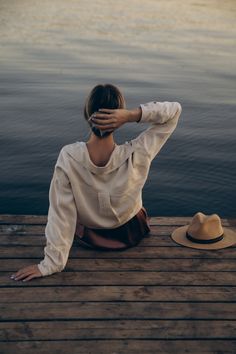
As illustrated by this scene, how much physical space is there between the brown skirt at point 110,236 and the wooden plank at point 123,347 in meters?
1.45

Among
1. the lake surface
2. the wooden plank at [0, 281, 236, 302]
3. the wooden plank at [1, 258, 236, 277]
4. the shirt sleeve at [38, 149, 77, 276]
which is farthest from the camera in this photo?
the lake surface

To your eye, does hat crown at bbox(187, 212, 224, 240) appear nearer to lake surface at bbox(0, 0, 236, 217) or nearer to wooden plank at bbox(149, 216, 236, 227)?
wooden plank at bbox(149, 216, 236, 227)

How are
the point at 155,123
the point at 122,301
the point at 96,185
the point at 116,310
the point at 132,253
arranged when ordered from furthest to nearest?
the point at 132,253 < the point at 155,123 < the point at 96,185 < the point at 122,301 < the point at 116,310

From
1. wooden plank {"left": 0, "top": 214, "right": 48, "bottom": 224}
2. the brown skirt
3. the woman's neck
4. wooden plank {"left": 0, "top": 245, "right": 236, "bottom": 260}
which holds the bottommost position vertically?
wooden plank {"left": 0, "top": 214, "right": 48, "bottom": 224}

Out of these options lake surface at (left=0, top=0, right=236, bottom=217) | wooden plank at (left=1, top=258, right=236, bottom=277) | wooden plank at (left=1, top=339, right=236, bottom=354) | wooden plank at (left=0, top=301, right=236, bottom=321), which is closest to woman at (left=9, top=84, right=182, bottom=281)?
wooden plank at (left=1, top=258, right=236, bottom=277)

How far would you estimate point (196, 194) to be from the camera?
950cm

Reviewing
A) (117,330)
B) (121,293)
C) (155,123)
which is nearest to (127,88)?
(155,123)

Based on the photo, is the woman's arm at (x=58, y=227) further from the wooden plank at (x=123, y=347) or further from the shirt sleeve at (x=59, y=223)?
the wooden plank at (x=123, y=347)

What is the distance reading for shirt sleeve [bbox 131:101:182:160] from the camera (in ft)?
16.4

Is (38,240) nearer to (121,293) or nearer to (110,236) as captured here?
(110,236)

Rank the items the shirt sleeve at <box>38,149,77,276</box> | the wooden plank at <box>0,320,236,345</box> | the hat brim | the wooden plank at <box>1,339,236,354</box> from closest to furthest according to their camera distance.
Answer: the wooden plank at <box>1,339,236,354</box> → the wooden plank at <box>0,320,236,345</box> → the shirt sleeve at <box>38,149,77,276</box> → the hat brim

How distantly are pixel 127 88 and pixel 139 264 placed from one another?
11080 millimetres

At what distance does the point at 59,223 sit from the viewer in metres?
4.88

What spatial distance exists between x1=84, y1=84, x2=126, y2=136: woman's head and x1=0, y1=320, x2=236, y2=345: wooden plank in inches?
68.5
